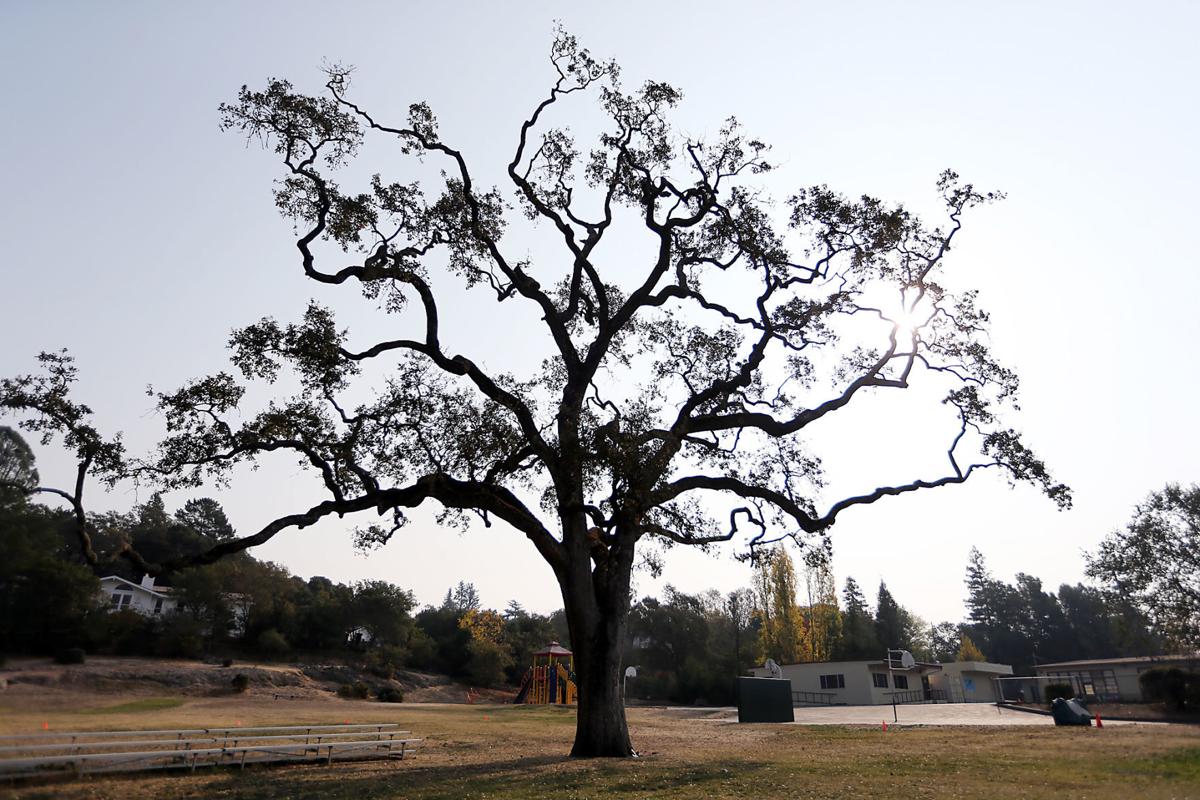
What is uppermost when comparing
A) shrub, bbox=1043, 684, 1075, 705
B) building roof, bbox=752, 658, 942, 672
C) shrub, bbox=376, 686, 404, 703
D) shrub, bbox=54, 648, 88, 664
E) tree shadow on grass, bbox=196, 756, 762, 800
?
building roof, bbox=752, 658, 942, 672

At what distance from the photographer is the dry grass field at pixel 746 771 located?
10219 millimetres

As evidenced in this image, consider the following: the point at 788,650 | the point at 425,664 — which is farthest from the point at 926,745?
the point at 425,664

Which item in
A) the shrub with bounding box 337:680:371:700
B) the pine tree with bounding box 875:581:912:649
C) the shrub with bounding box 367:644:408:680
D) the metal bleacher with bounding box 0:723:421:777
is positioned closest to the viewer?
the metal bleacher with bounding box 0:723:421:777

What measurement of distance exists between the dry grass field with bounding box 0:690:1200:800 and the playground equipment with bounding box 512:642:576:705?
24.6 metres

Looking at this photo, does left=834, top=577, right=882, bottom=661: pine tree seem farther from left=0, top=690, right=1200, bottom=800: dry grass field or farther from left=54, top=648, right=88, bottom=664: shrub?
left=54, top=648, right=88, bottom=664: shrub

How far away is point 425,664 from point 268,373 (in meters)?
51.0

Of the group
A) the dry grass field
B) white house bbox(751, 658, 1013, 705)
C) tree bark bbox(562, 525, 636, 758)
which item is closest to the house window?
white house bbox(751, 658, 1013, 705)

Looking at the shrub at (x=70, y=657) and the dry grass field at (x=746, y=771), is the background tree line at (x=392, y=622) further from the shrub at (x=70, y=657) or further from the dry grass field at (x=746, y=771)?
the dry grass field at (x=746, y=771)

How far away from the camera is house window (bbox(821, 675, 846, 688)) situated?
160 feet

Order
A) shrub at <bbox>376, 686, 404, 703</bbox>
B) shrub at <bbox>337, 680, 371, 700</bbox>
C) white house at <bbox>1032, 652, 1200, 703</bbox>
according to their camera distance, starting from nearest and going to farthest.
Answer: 1. white house at <bbox>1032, 652, 1200, 703</bbox>
2. shrub at <bbox>337, 680, 371, 700</bbox>
3. shrub at <bbox>376, 686, 404, 703</bbox>

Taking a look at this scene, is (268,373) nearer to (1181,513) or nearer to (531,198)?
(531,198)

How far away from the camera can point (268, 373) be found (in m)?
15.4

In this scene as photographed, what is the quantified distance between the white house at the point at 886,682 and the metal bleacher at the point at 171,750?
1444 inches

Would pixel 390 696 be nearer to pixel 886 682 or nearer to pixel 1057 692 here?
pixel 886 682
